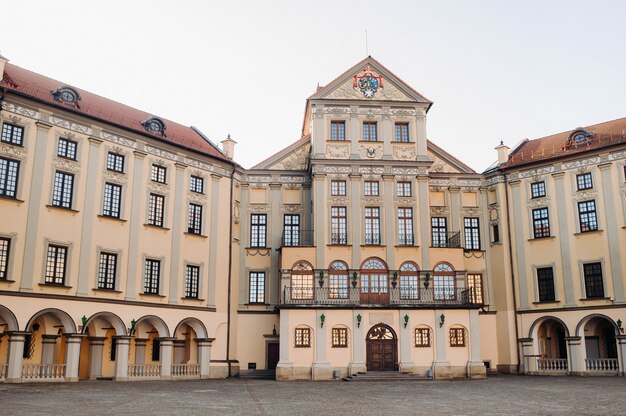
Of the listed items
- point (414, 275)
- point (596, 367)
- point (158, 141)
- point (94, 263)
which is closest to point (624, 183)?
point (596, 367)

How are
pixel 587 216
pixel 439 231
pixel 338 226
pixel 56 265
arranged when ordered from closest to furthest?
pixel 56 265 < pixel 587 216 < pixel 338 226 < pixel 439 231

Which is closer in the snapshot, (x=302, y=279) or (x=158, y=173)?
(x=158, y=173)

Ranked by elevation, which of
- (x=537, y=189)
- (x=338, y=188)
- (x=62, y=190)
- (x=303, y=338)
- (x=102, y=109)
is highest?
(x=102, y=109)

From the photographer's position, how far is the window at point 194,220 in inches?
1512

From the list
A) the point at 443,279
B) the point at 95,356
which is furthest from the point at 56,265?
the point at 443,279

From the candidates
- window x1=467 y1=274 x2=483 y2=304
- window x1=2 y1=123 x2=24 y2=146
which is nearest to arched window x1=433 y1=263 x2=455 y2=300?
window x1=467 y1=274 x2=483 y2=304

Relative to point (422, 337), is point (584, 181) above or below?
above

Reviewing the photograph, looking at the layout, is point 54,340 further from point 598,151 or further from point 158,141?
point 598,151

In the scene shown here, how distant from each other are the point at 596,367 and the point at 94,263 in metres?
29.0

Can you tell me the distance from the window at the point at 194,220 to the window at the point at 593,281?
2371 cm

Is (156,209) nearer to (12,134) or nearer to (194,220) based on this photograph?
(194,220)

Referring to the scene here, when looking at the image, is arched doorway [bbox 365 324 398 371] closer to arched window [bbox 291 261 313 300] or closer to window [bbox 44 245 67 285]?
arched window [bbox 291 261 313 300]

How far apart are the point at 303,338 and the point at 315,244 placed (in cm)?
588

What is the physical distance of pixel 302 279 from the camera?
1519 inches
